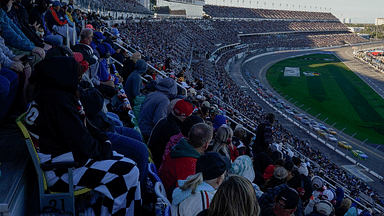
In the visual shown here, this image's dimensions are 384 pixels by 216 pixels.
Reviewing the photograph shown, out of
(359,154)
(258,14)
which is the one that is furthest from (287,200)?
(258,14)

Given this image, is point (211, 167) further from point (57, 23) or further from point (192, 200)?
point (57, 23)

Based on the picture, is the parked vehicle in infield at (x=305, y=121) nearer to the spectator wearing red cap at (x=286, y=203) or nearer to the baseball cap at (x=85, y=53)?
the baseball cap at (x=85, y=53)

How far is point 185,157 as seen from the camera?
124 inches

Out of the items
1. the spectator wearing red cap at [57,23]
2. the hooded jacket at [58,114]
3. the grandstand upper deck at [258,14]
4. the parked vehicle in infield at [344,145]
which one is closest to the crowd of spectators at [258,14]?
the grandstand upper deck at [258,14]

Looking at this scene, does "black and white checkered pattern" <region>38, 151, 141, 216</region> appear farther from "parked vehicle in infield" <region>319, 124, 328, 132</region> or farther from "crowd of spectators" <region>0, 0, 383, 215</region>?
"parked vehicle in infield" <region>319, 124, 328, 132</region>

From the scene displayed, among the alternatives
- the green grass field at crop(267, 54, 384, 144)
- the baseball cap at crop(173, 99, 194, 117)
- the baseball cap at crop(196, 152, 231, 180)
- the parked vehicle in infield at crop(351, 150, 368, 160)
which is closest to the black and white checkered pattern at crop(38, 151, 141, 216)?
the baseball cap at crop(196, 152, 231, 180)

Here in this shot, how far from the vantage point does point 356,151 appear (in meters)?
23.0

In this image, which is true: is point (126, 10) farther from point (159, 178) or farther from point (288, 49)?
point (288, 49)

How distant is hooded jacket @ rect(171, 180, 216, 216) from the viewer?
2.35 m

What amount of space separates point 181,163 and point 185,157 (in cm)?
7

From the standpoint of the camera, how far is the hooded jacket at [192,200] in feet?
7.70

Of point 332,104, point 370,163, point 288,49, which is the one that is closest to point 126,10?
point 332,104

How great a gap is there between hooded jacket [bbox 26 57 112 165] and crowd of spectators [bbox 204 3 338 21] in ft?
222

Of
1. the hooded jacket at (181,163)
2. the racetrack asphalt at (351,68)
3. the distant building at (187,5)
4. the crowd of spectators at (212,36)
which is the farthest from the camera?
the distant building at (187,5)
